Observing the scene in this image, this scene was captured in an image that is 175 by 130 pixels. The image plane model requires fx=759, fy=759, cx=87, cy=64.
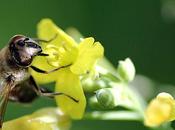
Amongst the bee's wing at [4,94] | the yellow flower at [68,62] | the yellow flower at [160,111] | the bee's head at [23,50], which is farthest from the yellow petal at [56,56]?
the yellow flower at [160,111]

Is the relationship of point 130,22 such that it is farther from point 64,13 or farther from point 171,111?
point 171,111

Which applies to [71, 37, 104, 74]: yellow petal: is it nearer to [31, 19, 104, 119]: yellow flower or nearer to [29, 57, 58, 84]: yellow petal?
[31, 19, 104, 119]: yellow flower

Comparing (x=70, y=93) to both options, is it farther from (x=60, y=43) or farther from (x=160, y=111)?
(x=160, y=111)

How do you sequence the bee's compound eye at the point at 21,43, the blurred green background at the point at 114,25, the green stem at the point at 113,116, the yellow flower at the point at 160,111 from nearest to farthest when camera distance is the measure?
the yellow flower at the point at 160,111, the bee's compound eye at the point at 21,43, the green stem at the point at 113,116, the blurred green background at the point at 114,25

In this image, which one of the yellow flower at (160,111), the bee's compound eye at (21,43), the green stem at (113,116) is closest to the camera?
the yellow flower at (160,111)

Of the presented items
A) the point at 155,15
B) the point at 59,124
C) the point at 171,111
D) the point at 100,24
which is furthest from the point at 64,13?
the point at 171,111

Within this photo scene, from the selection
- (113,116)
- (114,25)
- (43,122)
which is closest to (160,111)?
(113,116)

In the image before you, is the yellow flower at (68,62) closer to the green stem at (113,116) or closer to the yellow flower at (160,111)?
the green stem at (113,116)

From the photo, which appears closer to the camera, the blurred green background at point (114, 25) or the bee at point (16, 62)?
the bee at point (16, 62)
